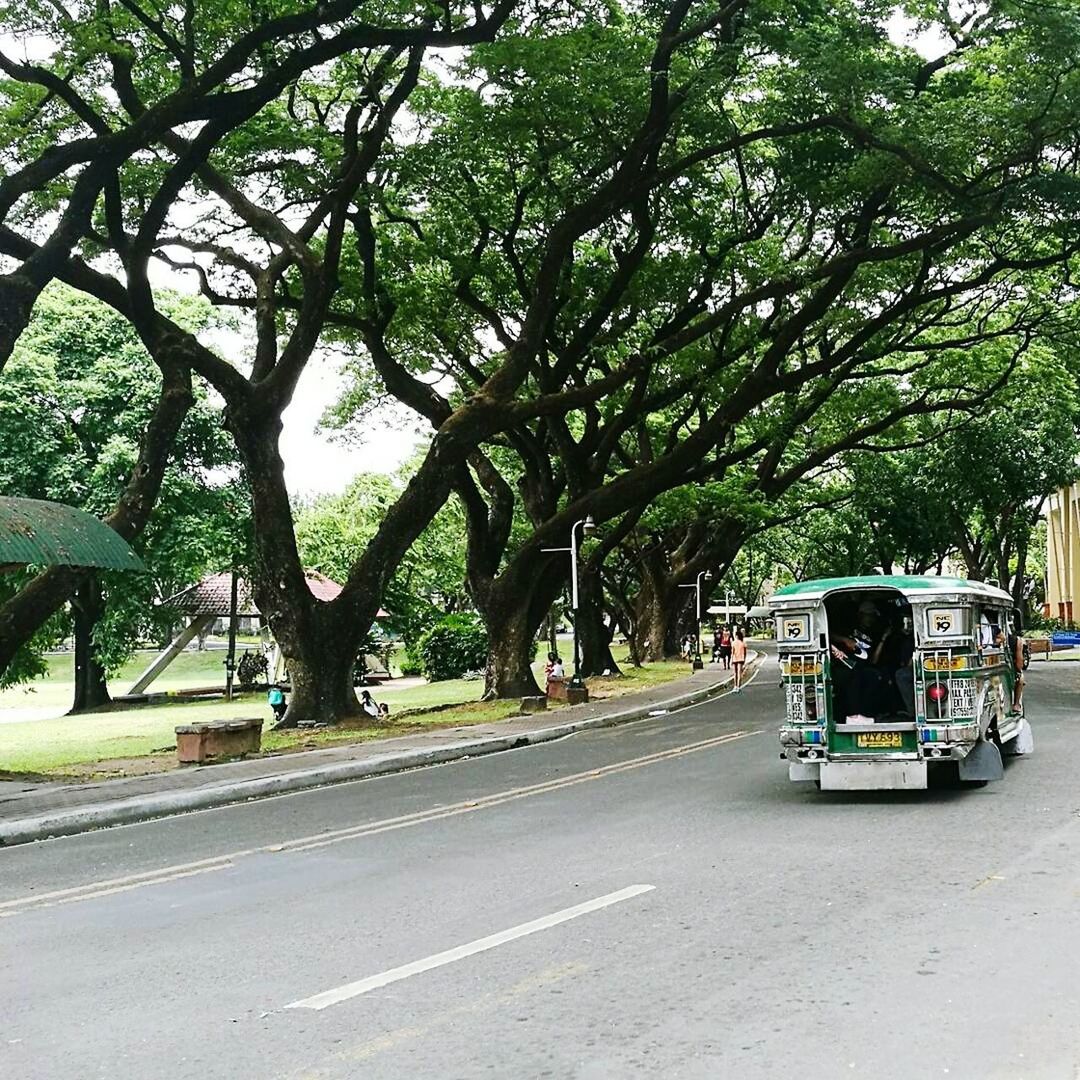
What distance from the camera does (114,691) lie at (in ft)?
157

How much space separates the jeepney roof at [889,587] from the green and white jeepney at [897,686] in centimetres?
1

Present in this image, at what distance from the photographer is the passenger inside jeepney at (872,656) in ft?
40.5

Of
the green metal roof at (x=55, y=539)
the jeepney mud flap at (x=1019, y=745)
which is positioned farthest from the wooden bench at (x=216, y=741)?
the jeepney mud flap at (x=1019, y=745)

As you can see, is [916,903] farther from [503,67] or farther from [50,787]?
[503,67]

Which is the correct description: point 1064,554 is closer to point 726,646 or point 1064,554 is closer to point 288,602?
point 726,646

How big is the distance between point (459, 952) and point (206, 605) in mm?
38266

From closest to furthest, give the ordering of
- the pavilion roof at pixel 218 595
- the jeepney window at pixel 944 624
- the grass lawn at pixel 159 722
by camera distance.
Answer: the jeepney window at pixel 944 624 < the grass lawn at pixel 159 722 < the pavilion roof at pixel 218 595

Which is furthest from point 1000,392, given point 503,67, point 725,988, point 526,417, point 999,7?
point 725,988

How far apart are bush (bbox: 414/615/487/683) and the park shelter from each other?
4.20 meters

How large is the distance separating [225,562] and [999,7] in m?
26.8

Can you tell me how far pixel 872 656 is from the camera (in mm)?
12539

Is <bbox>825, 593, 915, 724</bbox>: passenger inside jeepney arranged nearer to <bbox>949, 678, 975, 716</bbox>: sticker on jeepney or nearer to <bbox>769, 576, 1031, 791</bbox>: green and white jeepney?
<bbox>769, 576, 1031, 791</bbox>: green and white jeepney

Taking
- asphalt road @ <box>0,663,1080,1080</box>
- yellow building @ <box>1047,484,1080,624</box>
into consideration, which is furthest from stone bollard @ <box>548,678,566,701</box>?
yellow building @ <box>1047,484,1080,624</box>

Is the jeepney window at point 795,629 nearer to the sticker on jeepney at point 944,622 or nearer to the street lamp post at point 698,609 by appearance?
the sticker on jeepney at point 944,622
